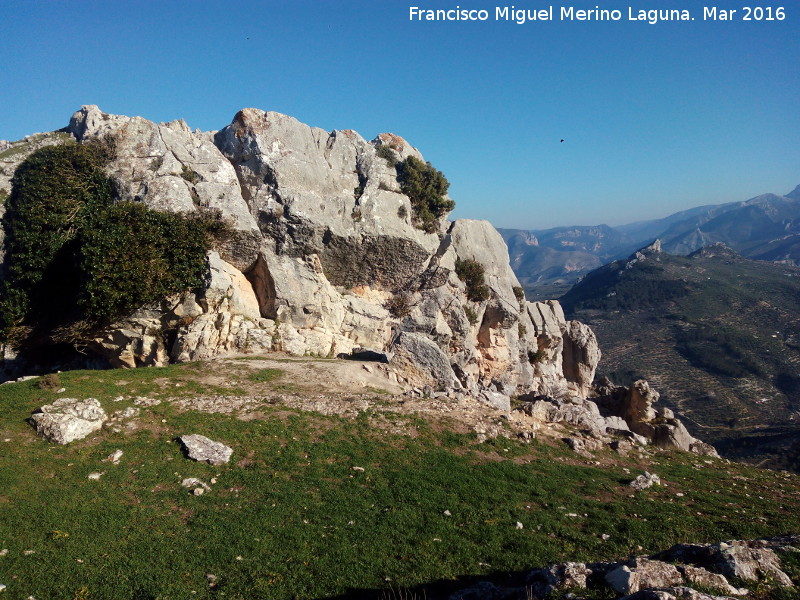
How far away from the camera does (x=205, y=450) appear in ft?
56.3

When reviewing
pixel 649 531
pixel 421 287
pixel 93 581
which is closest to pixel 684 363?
pixel 421 287

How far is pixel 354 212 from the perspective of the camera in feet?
118

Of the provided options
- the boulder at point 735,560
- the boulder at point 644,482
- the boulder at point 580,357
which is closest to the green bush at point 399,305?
the boulder at point 644,482

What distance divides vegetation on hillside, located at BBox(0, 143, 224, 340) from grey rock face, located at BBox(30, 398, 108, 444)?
9.10 m

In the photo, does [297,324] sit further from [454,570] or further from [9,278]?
[454,570]

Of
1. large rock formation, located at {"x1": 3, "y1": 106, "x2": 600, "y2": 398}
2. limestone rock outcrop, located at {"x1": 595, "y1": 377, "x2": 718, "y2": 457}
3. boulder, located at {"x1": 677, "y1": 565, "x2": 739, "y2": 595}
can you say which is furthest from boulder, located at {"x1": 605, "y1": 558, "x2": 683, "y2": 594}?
limestone rock outcrop, located at {"x1": 595, "y1": 377, "x2": 718, "y2": 457}

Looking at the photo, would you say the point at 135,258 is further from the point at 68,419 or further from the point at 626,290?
the point at 626,290

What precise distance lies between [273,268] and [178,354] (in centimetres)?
863

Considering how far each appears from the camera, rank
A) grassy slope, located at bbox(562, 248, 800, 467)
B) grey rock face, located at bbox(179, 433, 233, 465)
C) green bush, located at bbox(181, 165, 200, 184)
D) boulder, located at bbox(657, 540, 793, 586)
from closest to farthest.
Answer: boulder, located at bbox(657, 540, 793, 586)
grey rock face, located at bbox(179, 433, 233, 465)
green bush, located at bbox(181, 165, 200, 184)
grassy slope, located at bbox(562, 248, 800, 467)

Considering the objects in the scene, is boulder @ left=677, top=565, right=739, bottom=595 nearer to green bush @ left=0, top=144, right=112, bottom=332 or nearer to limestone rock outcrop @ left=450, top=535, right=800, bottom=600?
limestone rock outcrop @ left=450, top=535, right=800, bottom=600

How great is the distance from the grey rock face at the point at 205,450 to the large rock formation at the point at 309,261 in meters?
11.0

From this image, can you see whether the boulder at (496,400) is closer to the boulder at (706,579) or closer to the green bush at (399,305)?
the green bush at (399,305)

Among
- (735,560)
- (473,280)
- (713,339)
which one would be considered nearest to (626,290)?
(713,339)

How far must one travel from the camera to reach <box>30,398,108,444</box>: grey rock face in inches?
672
